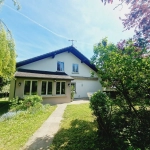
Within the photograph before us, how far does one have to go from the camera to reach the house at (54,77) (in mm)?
13391

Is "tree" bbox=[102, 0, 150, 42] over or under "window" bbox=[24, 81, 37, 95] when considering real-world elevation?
over

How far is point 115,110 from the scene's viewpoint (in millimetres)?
4883

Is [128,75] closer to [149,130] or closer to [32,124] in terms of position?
[149,130]

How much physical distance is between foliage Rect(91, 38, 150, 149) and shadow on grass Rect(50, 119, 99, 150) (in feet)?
1.84

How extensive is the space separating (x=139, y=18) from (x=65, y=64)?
15491 mm

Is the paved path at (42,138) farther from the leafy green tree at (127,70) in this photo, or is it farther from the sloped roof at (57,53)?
the sloped roof at (57,53)

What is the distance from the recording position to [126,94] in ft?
13.8

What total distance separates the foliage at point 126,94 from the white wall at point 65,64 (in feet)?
44.5

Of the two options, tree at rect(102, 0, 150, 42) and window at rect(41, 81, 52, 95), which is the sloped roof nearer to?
window at rect(41, 81, 52, 95)

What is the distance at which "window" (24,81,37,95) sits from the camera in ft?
43.9

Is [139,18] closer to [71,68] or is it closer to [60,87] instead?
[60,87]

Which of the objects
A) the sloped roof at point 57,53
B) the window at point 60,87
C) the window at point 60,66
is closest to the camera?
the window at point 60,87

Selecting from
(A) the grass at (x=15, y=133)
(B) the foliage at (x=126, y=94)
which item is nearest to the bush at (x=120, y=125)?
(B) the foliage at (x=126, y=94)

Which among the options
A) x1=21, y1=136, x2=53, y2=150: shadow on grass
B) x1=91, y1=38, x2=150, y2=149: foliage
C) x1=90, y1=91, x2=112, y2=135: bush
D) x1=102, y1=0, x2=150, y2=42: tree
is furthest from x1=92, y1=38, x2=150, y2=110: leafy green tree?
x1=21, y1=136, x2=53, y2=150: shadow on grass
